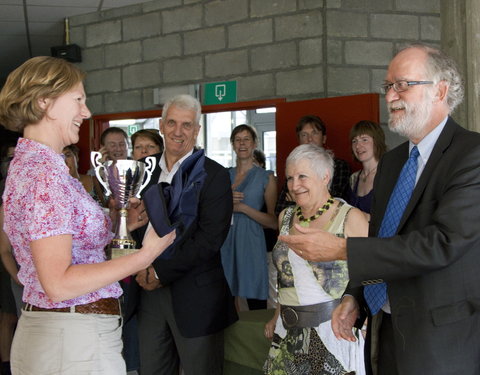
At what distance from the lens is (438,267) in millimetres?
1453

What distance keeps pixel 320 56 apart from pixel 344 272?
2.73 metres

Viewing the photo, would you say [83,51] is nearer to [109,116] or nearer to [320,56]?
[109,116]

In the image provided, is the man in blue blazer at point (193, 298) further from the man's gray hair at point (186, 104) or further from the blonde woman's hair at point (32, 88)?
the blonde woman's hair at point (32, 88)

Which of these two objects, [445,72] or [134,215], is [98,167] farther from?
[445,72]

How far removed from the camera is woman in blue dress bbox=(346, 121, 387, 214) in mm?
3787

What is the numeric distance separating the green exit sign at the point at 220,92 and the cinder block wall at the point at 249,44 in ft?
0.19

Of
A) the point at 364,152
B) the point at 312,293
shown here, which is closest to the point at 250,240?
the point at 364,152

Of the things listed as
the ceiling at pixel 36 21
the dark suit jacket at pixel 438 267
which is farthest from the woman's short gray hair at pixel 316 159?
the ceiling at pixel 36 21

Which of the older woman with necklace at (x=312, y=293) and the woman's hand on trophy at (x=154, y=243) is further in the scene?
the older woman with necklace at (x=312, y=293)

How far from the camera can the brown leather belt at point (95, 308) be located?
1639 millimetres

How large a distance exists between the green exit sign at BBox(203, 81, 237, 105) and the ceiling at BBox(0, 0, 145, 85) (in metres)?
1.14

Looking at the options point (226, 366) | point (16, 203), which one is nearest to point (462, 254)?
point (16, 203)

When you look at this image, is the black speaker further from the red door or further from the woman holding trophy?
the woman holding trophy

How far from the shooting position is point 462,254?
1.45 meters
